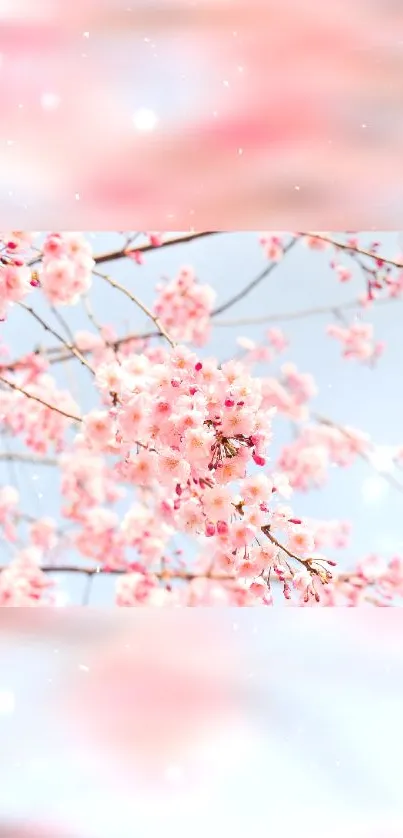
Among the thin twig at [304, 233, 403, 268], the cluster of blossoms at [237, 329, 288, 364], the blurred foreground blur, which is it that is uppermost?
the thin twig at [304, 233, 403, 268]

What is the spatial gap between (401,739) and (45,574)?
3.12 ft

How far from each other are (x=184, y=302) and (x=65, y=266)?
472mm

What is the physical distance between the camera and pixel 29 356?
1810 millimetres

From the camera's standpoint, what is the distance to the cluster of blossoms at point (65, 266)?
138 centimetres

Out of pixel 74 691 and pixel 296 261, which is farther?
pixel 296 261

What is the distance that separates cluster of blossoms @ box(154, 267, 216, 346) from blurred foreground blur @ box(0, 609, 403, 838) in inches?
27.5

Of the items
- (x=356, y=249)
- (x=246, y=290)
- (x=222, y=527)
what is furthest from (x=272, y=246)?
(x=222, y=527)

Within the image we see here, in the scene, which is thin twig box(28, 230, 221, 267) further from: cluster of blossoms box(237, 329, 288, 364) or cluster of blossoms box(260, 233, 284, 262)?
cluster of blossoms box(237, 329, 288, 364)

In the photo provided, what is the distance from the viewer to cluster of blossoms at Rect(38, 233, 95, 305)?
1.38 metres

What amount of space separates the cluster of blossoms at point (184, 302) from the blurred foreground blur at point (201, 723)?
0.70 metres

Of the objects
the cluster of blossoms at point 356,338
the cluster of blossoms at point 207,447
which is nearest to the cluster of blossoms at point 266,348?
the cluster of blossoms at point 356,338
